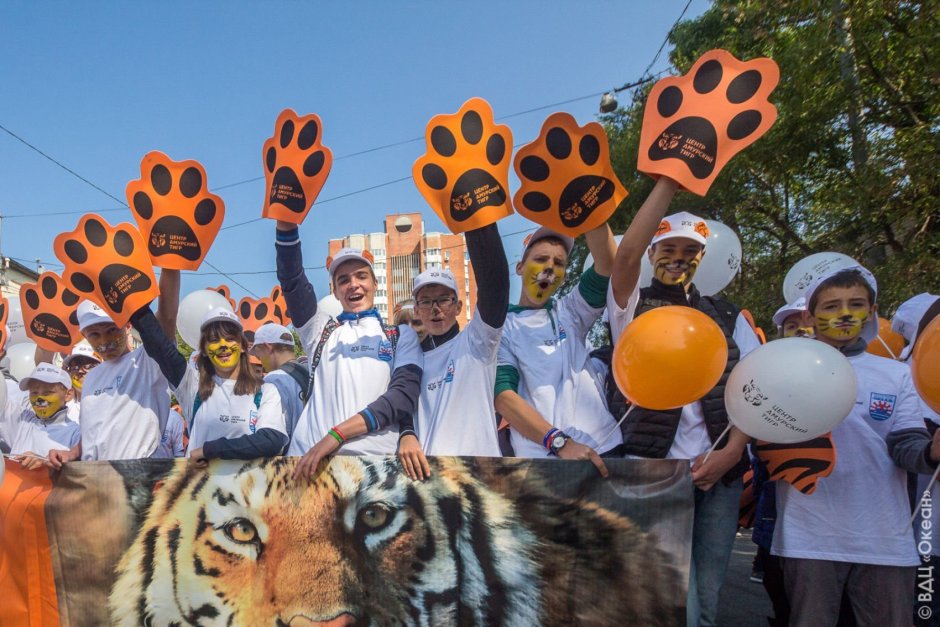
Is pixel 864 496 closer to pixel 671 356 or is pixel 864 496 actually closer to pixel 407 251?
pixel 671 356

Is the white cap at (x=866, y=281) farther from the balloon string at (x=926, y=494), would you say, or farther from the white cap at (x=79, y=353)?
the white cap at (x=79, y=353)

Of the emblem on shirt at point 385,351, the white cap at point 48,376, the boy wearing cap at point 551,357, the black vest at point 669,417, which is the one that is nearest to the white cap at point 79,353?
the white cap at point 48,376

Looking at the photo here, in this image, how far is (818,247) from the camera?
9742 mm

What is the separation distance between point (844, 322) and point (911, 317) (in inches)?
50.6

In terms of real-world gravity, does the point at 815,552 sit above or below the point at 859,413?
below

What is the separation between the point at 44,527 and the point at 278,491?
146cm

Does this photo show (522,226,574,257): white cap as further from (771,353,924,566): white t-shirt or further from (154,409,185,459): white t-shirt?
(154,409,185,459): white t-shirt

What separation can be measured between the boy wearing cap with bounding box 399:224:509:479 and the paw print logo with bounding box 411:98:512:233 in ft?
0.40

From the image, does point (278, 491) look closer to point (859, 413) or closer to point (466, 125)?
point (466, 125)

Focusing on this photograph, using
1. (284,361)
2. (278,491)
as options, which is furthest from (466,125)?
(284,361)

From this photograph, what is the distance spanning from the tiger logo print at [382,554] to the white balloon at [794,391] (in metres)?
0.70

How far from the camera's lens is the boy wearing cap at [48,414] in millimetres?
4742

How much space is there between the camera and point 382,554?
3.07 meters

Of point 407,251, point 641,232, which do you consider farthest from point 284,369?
point 407,251
